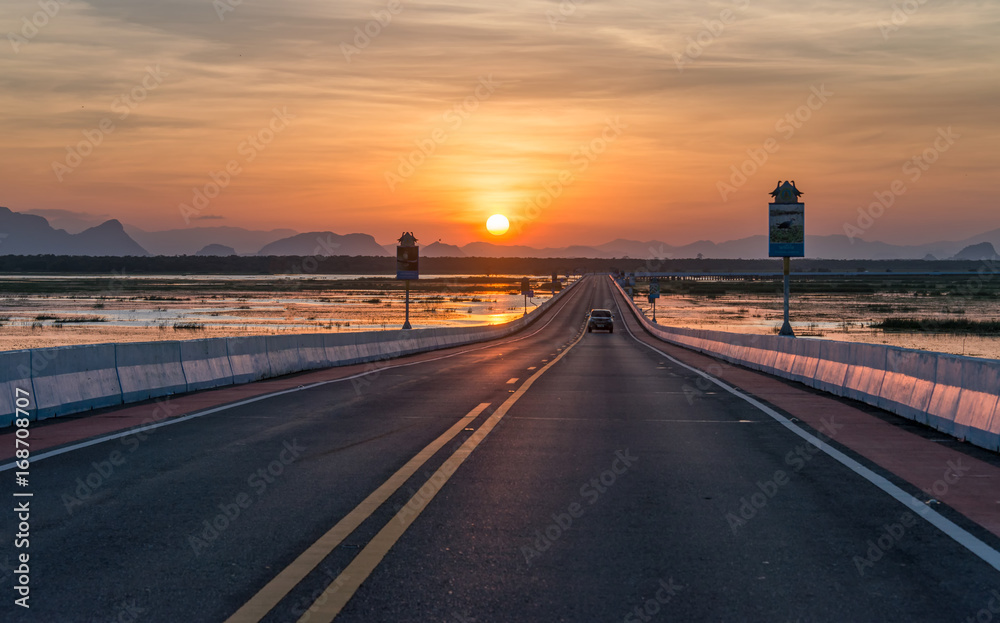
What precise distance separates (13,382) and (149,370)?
356 cm

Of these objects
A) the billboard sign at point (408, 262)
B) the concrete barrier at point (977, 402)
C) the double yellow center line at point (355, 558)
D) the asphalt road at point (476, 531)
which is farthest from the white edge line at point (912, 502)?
the billboard sign at point (408, 262)

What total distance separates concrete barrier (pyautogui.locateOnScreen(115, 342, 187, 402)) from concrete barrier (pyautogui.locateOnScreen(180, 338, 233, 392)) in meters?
0.22

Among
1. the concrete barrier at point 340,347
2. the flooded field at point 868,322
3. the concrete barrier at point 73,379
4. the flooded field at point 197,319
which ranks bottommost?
the flooded field at point 868,322

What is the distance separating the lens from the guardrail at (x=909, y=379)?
10.8 metres

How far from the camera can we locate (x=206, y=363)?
18094 mm

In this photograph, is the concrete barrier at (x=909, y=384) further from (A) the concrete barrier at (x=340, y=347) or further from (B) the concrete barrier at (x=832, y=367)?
(A) the concrete barrier at (x=340, y=347)

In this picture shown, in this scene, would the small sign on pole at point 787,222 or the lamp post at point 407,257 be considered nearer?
the small sign on pole at point 787,222

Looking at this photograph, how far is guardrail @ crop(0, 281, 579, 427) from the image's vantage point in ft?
41.9

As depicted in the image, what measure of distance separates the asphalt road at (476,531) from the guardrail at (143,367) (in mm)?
Answer: 2483

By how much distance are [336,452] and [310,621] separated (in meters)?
5.48

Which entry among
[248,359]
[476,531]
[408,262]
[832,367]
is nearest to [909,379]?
[832,367]

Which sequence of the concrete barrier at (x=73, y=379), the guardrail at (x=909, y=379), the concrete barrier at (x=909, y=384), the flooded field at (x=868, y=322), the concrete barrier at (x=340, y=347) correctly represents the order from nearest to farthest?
1. the guardrail at (x=909, y=379)
2. the concrete barrier at (x=909, y=384)
3. the concrete barrier at (x=73, y=379)
4. the concrete barrier at (x=340, y=347)
5. the flooded field at (x=868, y=322)

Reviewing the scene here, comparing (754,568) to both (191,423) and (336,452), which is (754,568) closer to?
(336,452)

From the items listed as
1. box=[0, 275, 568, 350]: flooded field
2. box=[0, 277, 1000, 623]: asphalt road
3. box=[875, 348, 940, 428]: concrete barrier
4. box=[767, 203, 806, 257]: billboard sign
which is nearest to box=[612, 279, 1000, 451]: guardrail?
box=[875, 348, 940, 428]: concrete barrier
